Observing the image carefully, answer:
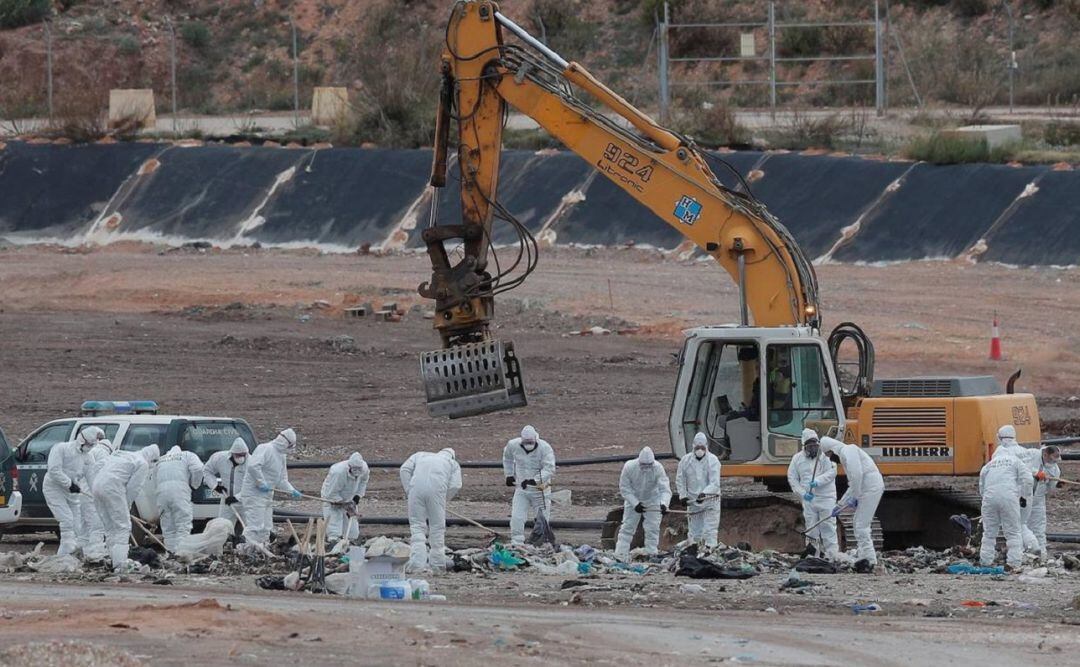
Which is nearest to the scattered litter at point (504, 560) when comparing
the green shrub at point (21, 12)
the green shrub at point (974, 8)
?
the green shrub at point (974, 8)

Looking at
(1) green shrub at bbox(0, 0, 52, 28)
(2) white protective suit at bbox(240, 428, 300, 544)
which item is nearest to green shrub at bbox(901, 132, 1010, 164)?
(2) white protective suit at bbox(240, 428, 300, 544)

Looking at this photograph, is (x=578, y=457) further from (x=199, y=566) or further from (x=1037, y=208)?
(x=1037, y=208)

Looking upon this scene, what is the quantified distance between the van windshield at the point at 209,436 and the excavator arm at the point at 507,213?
3.34 metres

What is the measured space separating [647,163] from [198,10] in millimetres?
55705

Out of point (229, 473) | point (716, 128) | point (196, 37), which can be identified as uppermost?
point (196, 37)

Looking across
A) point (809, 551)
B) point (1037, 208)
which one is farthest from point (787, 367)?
point (1037, 208)

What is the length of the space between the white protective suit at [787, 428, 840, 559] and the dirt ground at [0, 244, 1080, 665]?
0.88m

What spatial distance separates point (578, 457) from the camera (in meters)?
26.2

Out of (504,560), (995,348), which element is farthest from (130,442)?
(995,348)

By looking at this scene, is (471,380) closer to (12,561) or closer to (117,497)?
(117,497)

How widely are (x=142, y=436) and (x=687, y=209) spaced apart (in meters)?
6.35

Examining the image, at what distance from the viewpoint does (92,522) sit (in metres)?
18.7

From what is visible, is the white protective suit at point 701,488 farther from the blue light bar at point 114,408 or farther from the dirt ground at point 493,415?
the blue light bar at point 114,408

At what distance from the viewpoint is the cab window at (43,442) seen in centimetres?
2070
